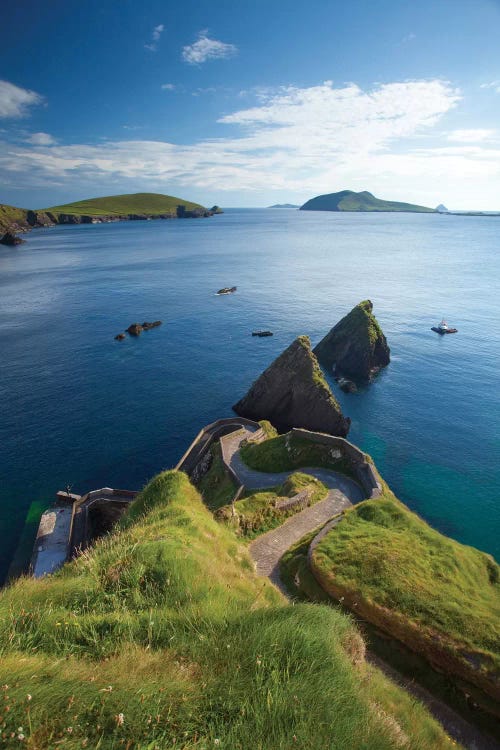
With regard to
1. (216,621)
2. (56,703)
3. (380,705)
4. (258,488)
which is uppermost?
(56,703)

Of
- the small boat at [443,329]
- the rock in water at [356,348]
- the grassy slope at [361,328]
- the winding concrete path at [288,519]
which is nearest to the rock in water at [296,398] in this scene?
the winding concrete path at [288,519]

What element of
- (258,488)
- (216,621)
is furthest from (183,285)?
(216,621)

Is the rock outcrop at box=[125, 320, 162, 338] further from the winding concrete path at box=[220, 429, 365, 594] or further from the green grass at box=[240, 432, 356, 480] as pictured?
the green grass at box=[240, 432, 356, 480]

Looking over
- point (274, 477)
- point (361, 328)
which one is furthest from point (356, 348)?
point (274, 477)

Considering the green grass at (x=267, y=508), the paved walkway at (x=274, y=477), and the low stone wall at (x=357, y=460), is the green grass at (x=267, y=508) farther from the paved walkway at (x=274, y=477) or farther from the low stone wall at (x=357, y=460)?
the low stone wall at (x=357, y=460)

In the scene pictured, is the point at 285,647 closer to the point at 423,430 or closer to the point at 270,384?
the point at 270,384

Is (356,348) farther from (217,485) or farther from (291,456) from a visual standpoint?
(217,485)

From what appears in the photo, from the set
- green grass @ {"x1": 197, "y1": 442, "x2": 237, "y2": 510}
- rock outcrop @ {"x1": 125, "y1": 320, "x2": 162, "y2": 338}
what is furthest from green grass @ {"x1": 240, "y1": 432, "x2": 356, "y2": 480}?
rock outcrop @ {"x1": 125, "y1": 320, "x2": 162, "y2": 338}
